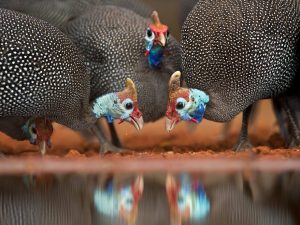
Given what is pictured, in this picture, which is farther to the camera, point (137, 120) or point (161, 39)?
point (161, 39)

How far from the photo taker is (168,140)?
516 centimetres

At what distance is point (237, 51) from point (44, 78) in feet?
3.40

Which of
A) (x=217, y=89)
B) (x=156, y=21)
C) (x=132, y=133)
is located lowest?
(x=132, y=133)

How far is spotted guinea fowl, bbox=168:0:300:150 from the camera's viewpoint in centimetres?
403

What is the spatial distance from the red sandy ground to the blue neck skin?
9.6 inches

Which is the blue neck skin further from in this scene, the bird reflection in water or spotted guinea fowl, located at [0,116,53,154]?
the bird reflection in water

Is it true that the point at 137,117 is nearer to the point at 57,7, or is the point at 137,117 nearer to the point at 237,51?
the point at 237,51

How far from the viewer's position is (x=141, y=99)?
4477 millimetres


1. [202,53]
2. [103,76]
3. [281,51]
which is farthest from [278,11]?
[103,76]

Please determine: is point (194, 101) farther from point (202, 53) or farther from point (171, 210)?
point (171, 210)

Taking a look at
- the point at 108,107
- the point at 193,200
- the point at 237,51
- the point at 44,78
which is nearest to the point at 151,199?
the point at 193,200

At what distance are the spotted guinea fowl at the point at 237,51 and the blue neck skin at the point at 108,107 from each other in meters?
0.36

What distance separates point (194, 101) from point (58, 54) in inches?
30.7

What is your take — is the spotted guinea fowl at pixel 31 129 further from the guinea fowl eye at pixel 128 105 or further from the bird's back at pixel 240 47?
the bird's back at pixel 240 47
